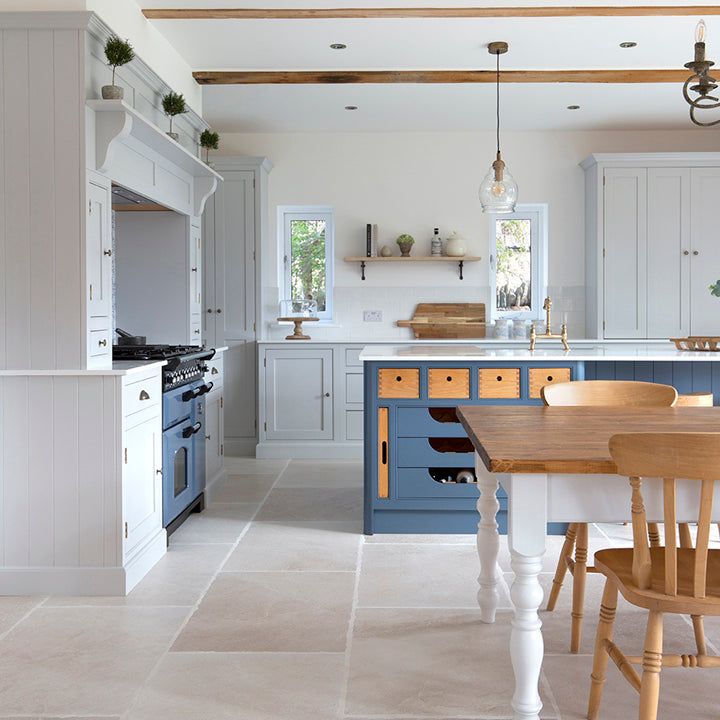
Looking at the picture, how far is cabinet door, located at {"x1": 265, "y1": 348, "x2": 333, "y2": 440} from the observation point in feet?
22.5

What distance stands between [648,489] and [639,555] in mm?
163

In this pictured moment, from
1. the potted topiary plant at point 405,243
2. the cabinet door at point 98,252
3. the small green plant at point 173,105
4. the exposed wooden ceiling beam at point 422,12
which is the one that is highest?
the exposed wooden ceiling beam at point 422,12

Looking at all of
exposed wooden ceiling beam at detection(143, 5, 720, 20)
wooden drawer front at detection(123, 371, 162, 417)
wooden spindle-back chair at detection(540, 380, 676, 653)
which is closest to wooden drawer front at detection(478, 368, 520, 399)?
wooden spindle-back chair at detection(540, 380, 676, 653)

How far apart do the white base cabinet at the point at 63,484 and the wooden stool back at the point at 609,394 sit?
5.60ft

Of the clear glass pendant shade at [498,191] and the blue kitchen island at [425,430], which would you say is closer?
the blue kitchen island at [425,430]

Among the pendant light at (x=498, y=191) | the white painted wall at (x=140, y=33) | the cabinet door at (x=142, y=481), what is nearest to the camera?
the white painted wall at (x=140, y=33)

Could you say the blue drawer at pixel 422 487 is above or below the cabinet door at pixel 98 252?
below

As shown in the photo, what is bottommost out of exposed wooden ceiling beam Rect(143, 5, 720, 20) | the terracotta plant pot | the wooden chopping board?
the wooden chopping board

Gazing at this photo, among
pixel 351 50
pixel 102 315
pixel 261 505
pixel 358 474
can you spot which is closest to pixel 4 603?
pixel 102 315

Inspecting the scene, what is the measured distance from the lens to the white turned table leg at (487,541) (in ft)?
9.71

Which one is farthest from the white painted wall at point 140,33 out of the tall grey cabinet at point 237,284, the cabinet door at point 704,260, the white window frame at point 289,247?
the cabinet door at point 704,260

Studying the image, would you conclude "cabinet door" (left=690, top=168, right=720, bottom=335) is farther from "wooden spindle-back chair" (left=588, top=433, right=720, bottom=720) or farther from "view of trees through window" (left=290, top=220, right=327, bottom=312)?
"wooden spindle-back chair" (left=588, top=433, right=720, bottom=720)

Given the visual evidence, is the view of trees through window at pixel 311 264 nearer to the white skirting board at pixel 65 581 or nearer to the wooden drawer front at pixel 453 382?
the wooden drawer front at pixel 453 382

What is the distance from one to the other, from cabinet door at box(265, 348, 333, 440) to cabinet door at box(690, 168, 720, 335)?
2999 millimetres
